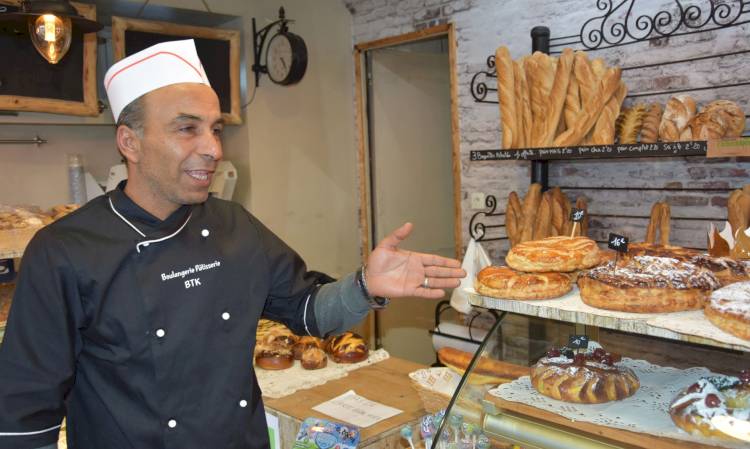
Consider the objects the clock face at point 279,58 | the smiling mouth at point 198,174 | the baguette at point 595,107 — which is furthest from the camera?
the clock face at point 279,58

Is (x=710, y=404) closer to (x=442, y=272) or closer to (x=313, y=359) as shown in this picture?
(x=442, y=272)

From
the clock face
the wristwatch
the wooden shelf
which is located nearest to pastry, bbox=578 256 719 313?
the wooden shelf

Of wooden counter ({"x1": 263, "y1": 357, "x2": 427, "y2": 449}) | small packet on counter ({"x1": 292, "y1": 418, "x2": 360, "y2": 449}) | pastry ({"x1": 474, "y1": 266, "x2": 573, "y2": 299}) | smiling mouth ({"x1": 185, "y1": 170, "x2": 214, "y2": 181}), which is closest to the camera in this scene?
pastry ({"x1": 474, "y1": 266, "x2": 573, "y2": 299})

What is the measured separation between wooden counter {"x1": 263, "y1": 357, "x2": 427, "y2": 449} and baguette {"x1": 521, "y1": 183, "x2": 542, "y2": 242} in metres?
0.96

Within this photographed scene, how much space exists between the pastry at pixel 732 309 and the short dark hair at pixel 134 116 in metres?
1.35

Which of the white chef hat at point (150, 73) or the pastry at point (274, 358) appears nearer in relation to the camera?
the white chef hat at point (150, 73)

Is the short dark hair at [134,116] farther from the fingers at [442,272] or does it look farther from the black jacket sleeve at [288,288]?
the fingers at [442,272]

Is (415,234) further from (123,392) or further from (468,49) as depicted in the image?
(123,392)

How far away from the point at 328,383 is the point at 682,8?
2400mm

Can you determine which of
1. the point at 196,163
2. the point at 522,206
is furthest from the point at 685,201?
the point at 196,163

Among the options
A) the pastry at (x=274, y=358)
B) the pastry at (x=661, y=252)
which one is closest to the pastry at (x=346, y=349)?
the pastry at (x=274, y=358)

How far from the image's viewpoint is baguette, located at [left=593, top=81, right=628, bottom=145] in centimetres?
312

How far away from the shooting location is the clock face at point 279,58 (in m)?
4.50

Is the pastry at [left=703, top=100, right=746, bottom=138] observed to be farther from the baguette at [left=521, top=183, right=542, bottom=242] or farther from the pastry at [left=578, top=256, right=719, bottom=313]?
the pastry at [left=578, top=256, right=719, bottom=313]
